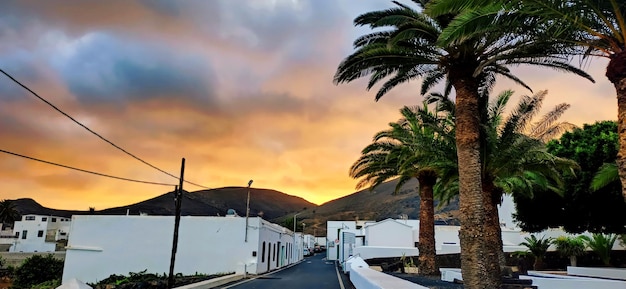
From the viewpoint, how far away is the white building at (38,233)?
3255 inches

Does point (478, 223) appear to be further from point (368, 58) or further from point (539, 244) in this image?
point (539, 244)

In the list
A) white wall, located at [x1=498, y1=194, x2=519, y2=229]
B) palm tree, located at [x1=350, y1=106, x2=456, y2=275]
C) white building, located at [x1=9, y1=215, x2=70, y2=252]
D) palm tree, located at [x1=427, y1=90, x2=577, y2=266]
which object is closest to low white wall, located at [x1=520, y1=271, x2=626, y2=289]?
palm tree, located at [x1=427, y1=90, x2=577, y2=266]

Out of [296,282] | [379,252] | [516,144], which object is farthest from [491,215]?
[379,252]

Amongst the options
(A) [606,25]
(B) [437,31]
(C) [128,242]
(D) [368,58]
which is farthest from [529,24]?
(C) [128,242]

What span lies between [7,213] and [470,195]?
419 feet

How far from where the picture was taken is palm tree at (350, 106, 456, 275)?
17141 millimetres

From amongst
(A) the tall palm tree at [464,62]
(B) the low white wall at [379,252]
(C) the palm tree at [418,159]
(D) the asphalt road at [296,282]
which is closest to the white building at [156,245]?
(D) the asphalt road at [296,282]

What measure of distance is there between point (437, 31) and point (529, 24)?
2498 millimetres

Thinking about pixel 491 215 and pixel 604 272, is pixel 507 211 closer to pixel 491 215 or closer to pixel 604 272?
pixel 604 272

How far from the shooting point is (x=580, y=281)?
52.7 feet

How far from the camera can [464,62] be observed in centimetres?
1214

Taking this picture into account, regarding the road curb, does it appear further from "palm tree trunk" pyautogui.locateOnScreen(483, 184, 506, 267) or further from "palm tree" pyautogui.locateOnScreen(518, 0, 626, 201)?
"palm tree" pyautogui.locateOnScreen(518, 0, 626, 201)

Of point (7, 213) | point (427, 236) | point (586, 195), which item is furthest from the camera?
point (7, 213)

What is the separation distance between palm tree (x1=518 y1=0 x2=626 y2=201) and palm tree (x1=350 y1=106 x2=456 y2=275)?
25.7 feet
